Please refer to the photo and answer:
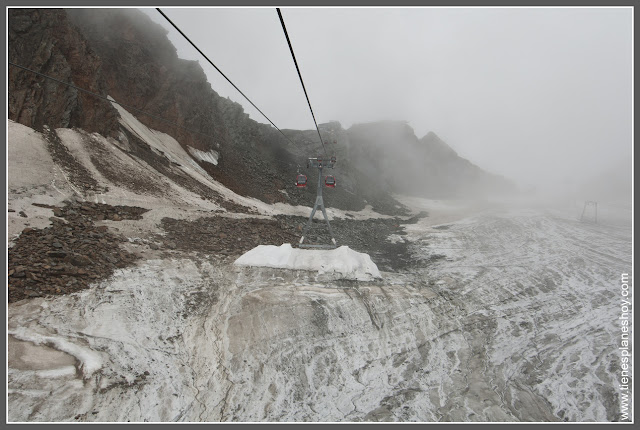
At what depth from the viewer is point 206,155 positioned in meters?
30.2

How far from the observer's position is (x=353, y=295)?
9828 mm

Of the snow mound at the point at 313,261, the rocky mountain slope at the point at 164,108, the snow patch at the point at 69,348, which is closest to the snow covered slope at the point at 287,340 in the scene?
the snow patch at the point at 69,348

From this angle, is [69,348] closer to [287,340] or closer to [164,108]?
[287,340]

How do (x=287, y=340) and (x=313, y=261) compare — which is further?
(x=313, y=261)

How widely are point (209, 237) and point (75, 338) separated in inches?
269

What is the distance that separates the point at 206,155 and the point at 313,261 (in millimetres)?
23367

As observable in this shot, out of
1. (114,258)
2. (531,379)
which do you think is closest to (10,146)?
(114,258)

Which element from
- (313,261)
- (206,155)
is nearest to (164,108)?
(206,155)

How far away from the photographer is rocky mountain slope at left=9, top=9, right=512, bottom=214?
17.2 meters

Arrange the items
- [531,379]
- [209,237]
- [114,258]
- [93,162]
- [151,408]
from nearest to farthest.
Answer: [151,408] < [531,379] < [114,258] < [209,237] < [93,162]

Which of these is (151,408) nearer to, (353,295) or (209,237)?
(353,295)

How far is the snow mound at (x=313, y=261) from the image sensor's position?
10.8 meters

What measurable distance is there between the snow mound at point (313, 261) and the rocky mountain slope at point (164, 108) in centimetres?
1497

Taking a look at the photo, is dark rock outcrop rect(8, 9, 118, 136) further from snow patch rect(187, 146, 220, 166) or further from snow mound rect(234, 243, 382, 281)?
snow mound rect(234, 243, 382, 281)
